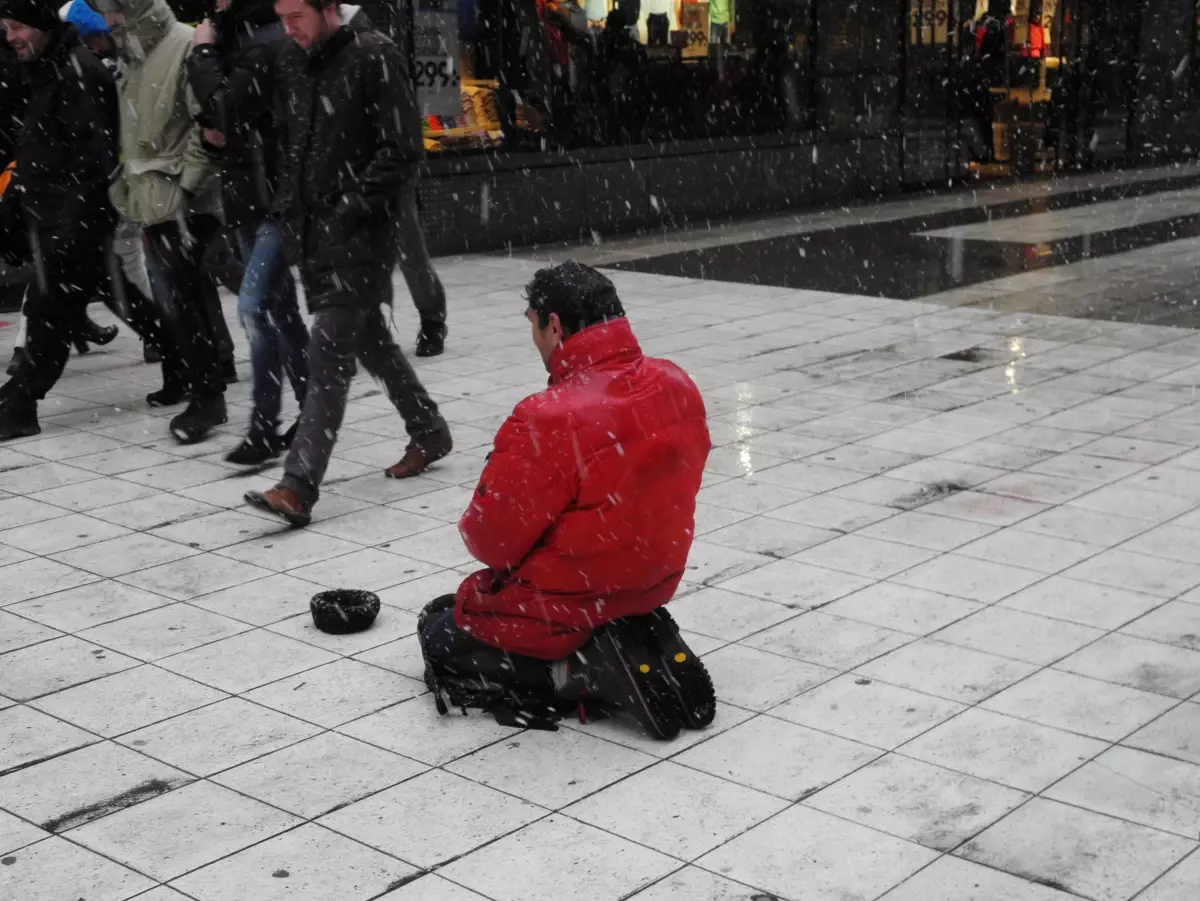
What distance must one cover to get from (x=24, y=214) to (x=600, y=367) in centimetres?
507

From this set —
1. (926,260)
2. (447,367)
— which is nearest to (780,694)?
(447,367)

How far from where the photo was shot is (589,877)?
11.9 ft

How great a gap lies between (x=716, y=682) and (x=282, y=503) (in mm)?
2189

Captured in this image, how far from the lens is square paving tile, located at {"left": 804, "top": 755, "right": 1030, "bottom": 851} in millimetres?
3818

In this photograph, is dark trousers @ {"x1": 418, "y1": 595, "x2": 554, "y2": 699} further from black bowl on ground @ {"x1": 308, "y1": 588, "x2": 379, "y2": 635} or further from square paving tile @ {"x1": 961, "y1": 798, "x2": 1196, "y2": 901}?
square paving tile @ {"x1": 961, "y1": 798, "x2": 1196, "y2": 901}

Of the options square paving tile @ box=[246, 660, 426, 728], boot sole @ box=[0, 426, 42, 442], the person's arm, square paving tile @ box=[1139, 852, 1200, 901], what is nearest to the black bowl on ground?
square paving tile @ box=[246, 660, 426, 728]

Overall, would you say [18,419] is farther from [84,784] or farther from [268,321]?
[84,784]

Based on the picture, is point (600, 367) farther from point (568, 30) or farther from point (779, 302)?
point (568, 30)

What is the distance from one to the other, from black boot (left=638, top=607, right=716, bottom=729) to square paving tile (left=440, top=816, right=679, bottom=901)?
576 millimetres

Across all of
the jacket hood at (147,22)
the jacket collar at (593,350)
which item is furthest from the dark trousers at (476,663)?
the jacket hood at (147,22)

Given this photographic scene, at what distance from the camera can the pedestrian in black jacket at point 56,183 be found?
24.9 feet

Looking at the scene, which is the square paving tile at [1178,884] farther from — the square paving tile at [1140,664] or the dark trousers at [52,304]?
the dark trousers at [52,304]

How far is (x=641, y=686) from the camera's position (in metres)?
4.26

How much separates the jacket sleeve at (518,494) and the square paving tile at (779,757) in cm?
71
